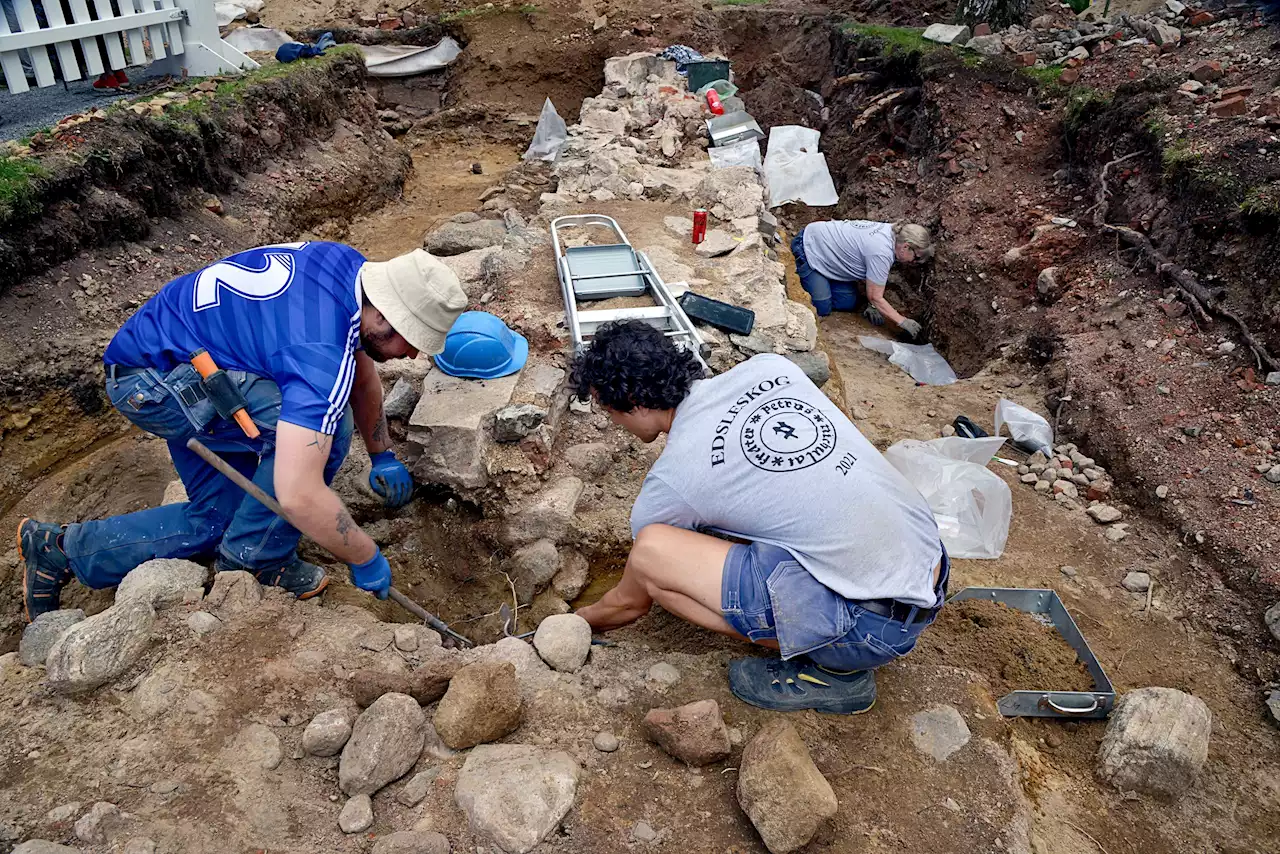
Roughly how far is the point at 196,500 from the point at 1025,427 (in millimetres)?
4511

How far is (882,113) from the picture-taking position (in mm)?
8367

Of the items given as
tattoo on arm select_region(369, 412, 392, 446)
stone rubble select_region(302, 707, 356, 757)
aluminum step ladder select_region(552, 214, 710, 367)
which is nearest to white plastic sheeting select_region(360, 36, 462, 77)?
aluminum step ladder select_region(552, 214, 710, 367)

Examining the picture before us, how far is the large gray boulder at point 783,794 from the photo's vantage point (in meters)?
1.85

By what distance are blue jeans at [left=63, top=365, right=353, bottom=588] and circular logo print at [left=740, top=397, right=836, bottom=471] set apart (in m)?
1.53

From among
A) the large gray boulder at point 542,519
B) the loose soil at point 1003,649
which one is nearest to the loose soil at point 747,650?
the loose soil at point 1003,649

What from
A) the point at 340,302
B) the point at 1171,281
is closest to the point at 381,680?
the point at 340,302

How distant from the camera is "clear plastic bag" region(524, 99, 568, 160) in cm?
796

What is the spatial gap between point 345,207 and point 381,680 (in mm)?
6270

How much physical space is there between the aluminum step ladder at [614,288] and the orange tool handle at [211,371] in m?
1.64

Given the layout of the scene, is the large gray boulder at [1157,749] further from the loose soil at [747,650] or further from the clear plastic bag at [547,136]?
the clear plastic bag at [547,136]

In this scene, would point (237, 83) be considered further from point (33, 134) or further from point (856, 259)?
point (856, 259)

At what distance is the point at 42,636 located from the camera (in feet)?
7.80

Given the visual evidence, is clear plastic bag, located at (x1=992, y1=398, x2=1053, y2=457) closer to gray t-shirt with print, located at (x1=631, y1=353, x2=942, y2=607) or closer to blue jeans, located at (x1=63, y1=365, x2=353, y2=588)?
gray t-shirt with print, located at (x1=631, y1=353, x2=942, y2=607)

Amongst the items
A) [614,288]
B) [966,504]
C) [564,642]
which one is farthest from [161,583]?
[966,504]
